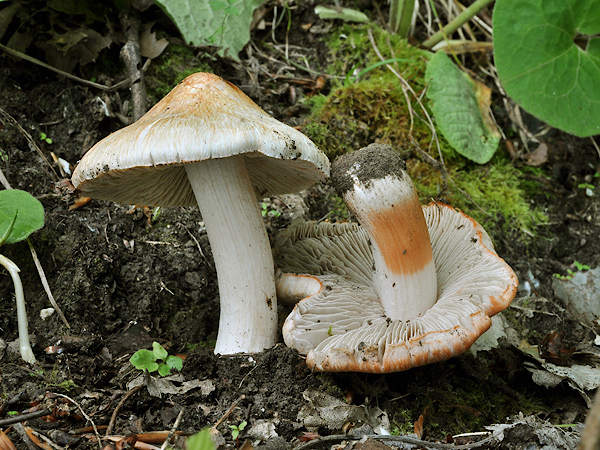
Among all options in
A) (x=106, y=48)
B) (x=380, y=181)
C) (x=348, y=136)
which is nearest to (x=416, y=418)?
(x=380, y=181)

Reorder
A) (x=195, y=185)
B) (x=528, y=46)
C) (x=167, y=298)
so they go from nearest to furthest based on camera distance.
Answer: (x=195, y=185) < (x=167, y=298) < (x=528, y=46)

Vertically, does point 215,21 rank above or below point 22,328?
above

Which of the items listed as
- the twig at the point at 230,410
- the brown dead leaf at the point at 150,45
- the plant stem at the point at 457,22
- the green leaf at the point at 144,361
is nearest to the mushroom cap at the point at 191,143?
the green leaf at the point at 144,361

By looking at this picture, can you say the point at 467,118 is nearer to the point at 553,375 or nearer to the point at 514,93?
the point at 514,93

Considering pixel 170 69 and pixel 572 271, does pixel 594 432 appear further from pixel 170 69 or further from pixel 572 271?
pixel 170 69

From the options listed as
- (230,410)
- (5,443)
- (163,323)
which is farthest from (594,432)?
(163,323)

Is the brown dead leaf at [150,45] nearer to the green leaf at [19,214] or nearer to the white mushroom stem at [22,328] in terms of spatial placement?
the green leaf at [19,214]
